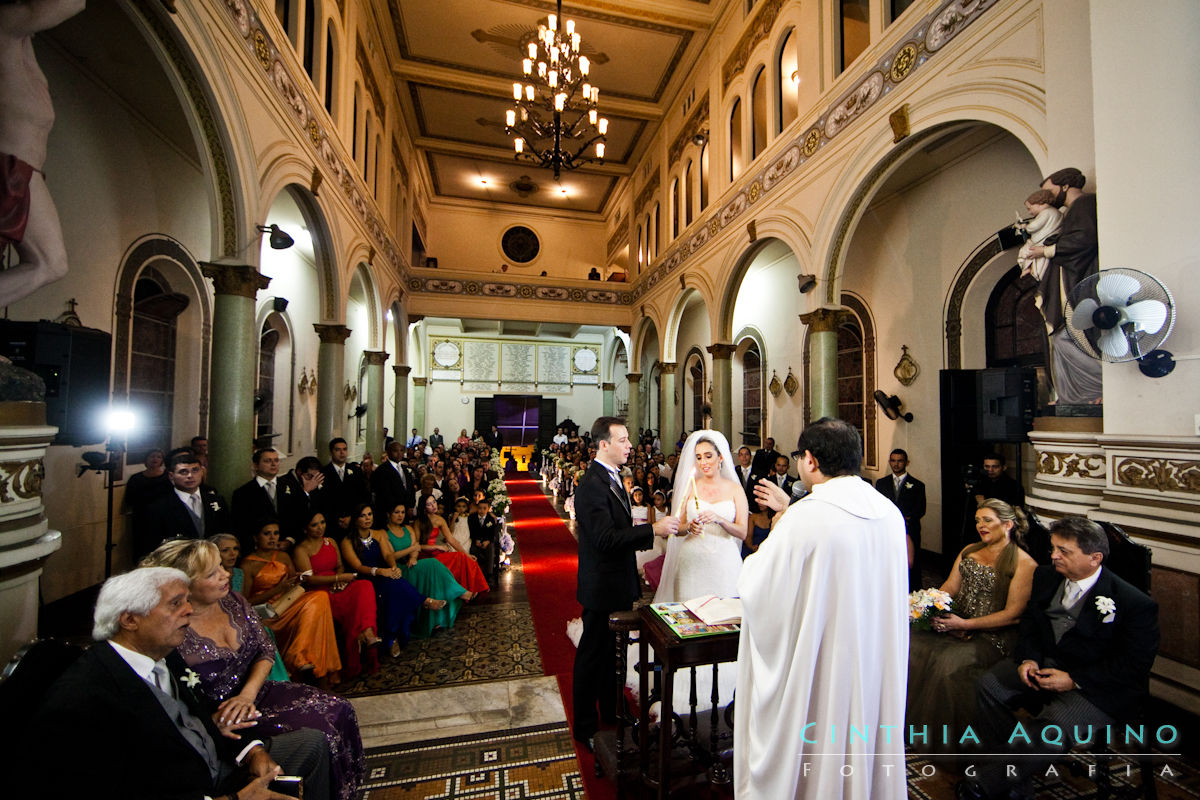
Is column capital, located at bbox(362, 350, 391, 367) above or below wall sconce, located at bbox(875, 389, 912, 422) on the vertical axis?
above

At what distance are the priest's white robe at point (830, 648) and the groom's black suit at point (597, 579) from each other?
97cm

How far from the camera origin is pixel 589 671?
113 inches

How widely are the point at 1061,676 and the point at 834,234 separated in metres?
5.15

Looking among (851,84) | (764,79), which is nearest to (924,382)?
(851,84)

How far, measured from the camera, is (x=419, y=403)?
751 inches

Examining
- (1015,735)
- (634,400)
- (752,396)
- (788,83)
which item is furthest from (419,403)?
(1015,735)

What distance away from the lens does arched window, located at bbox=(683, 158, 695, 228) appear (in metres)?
11.5

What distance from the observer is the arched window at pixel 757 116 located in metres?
8.59

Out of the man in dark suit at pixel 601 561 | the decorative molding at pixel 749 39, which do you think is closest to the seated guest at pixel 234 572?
the man in dark suit at pixel 601 561

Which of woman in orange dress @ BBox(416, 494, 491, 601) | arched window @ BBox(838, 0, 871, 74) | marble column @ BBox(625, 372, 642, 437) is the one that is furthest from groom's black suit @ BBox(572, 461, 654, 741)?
marble column @ BBox(625, 372, 642, 437)

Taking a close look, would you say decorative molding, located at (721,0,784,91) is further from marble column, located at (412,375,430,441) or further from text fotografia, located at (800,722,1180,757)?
marble column, located at (412,375,430,441)

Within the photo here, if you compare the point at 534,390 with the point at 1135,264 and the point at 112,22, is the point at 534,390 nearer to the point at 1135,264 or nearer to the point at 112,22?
the point at 112,22

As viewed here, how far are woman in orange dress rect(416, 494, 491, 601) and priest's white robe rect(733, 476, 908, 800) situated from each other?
3.65m

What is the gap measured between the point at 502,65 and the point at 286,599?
11610 millimetres
